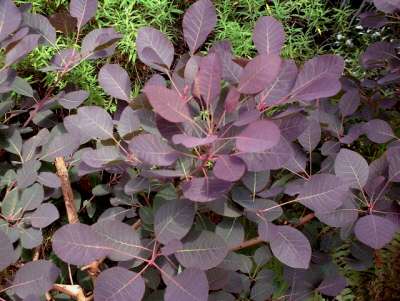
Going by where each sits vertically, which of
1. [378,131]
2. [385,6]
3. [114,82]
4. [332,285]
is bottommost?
[332,285]

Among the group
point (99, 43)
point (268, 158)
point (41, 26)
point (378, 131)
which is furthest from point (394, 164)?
point (41, 26)

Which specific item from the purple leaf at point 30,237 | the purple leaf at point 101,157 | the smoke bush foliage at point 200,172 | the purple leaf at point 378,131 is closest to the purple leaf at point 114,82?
the smoke bush foliage at point 200,172

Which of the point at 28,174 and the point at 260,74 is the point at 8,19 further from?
the point at 260,74

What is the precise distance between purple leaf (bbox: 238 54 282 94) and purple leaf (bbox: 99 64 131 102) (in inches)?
13.9

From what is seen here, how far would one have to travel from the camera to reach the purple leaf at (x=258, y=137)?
71 cm

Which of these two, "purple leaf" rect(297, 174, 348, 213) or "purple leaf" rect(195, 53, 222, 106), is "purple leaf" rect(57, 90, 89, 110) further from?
"purple leaf" rect(297, 174, 348, 213)

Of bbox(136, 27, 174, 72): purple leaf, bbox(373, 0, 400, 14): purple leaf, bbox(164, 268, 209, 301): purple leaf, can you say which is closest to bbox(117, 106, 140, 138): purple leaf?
bbox(136, 27, 174, 72): purple leaf

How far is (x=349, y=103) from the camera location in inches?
48.7

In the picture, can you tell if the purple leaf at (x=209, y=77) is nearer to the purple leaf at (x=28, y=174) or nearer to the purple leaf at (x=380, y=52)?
the purple leaf at (x=28, y=174)

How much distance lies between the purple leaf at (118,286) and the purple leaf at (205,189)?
0.19 m

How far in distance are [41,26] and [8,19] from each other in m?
0.19

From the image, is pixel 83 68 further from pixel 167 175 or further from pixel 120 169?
pixel 167 175

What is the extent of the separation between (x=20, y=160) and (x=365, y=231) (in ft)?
2.92

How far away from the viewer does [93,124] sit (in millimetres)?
1024
